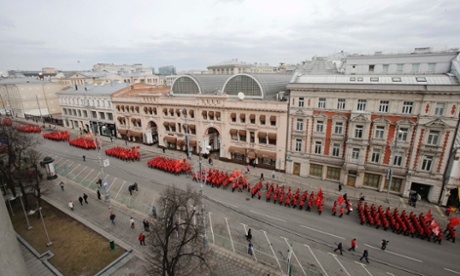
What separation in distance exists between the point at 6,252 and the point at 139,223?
834 inches

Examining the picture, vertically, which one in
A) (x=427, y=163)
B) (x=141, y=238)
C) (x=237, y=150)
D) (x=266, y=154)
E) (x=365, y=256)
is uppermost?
(x=427, y=163)

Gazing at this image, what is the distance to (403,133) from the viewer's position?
29219mm

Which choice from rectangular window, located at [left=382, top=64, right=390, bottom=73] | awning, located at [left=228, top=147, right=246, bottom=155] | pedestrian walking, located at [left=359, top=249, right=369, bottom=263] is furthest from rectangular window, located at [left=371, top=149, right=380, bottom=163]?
rectangular window, located at [left=382, top=64, right=390, bottom=73]

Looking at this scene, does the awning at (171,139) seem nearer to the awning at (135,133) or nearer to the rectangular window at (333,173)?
the awning at (135,133)

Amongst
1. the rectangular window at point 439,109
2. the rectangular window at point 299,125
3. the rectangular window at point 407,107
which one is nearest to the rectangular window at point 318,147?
the rectangular window at point 299,125

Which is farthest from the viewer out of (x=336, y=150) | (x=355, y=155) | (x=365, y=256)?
(x=336, y=150)

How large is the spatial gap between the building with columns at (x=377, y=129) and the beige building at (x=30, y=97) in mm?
85705

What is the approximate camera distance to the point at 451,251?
70.1 ft

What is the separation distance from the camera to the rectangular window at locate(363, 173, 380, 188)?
3206 cm

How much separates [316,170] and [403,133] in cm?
1181

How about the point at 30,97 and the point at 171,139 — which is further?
the point at 30,97

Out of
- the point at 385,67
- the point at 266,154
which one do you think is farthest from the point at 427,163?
the point at 385,67

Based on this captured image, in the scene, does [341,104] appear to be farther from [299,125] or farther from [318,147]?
[318,147]

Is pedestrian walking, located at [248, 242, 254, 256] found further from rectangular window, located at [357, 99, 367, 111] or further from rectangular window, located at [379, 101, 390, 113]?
rectangular window, located at [379, 101, 390, 113]
